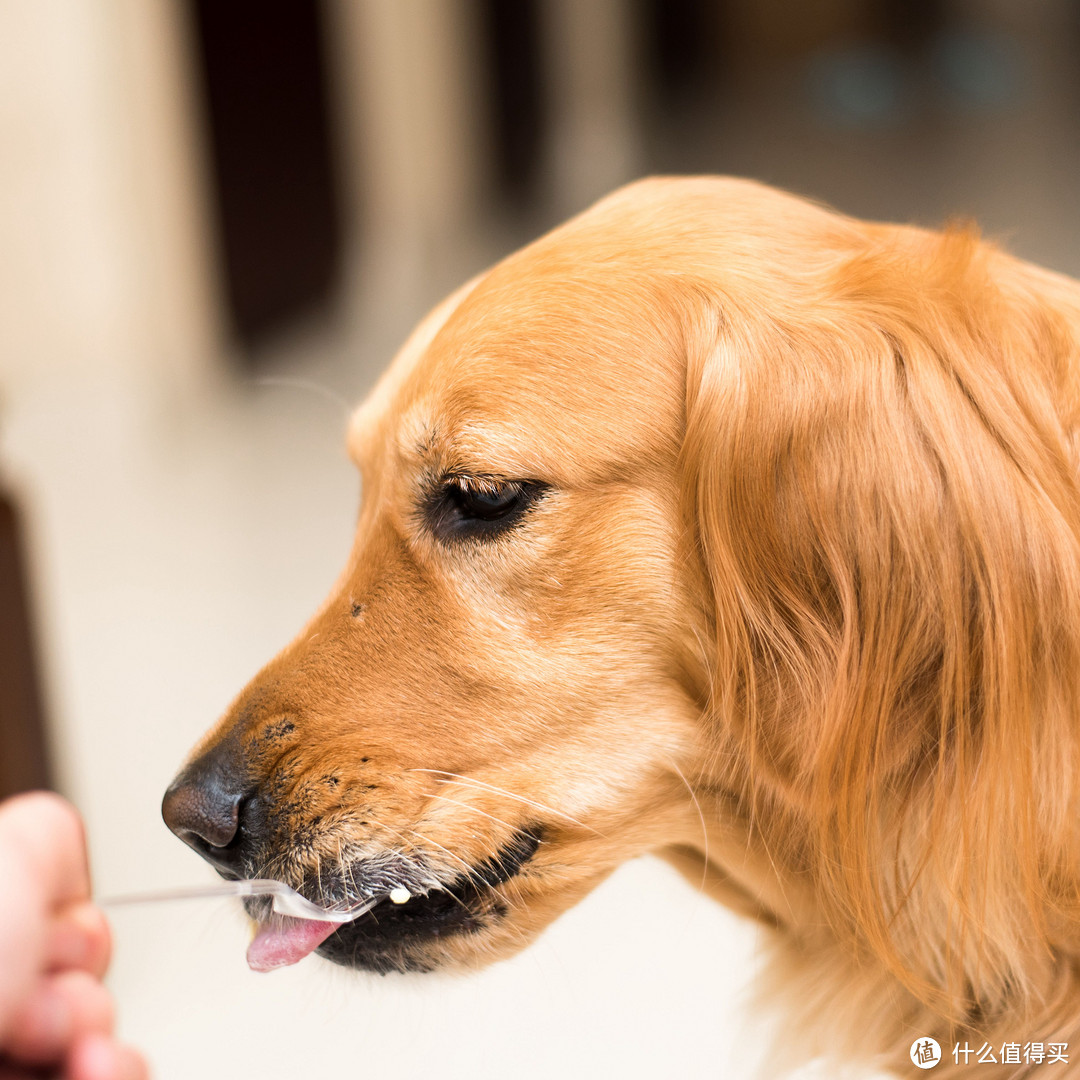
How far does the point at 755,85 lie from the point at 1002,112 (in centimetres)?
195

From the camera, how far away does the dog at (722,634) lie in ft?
2.41

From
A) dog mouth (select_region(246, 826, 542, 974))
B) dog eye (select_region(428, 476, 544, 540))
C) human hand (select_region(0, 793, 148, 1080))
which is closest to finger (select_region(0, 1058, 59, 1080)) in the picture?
human hand (select_region(0, 793, 148, 1080))

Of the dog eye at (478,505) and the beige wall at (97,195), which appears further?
the beige wall at (97,195)

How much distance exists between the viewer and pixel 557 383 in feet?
2.55

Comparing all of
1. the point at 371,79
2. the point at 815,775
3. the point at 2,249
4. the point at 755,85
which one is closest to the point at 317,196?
the point at 371,79

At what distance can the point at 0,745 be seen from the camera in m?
1.33

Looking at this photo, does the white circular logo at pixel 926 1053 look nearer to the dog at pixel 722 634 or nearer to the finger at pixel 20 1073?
the dog at pixel 722 634

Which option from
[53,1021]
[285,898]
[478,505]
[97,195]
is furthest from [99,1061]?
[97,195]

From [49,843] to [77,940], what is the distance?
6cm

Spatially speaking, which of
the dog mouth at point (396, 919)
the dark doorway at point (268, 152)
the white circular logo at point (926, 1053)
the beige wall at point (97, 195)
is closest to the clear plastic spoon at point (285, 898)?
the dog mouth at point (396, 919)

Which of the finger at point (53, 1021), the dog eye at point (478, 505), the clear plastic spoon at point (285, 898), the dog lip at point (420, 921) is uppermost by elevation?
the dog eye at point (478, 505)

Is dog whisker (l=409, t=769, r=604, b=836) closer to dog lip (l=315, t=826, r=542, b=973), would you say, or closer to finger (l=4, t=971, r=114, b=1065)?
dog lip (l=315, t=826, r=542, b=973)

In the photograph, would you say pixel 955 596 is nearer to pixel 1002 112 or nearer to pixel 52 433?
pixel 52 433

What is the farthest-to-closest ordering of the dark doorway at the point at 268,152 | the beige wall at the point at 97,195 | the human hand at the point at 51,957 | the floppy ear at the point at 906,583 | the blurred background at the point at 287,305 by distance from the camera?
the dark doorway at the point at 268,152 < the beige wall at the point at 97,195 < the blurred background at the point at 287,305 < the floppy ear at the point at 906,583 < the human hand at the point at 51,957
